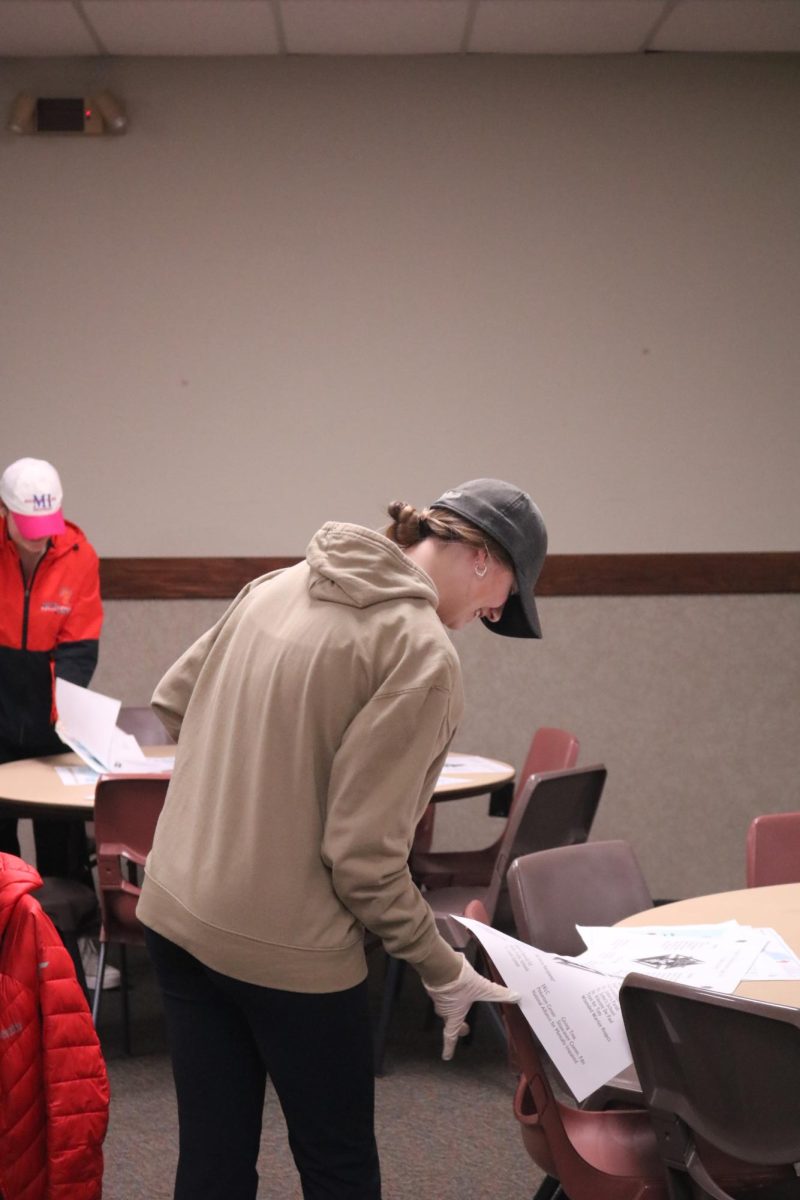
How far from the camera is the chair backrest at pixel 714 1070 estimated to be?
1.42m

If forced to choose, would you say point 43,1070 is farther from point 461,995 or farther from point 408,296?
point 408,296

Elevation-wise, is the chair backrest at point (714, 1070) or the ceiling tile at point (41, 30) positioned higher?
the ceiling tile at point (41, 30)

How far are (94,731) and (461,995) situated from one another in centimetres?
223

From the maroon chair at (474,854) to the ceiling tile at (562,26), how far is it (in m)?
2.86

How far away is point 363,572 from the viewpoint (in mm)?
1502

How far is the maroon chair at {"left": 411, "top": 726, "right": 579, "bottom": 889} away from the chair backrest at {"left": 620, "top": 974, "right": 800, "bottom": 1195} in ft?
6.58

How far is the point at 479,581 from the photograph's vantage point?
5.49 ft

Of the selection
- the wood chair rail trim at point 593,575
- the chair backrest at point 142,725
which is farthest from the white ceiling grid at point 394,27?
the chair backrest at point 142,725

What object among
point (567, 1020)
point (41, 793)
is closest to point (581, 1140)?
point (567, 1020)

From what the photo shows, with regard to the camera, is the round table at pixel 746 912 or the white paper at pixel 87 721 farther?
the white paper at pixel 87 721

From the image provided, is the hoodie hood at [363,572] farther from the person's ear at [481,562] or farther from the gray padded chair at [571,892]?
the gray padded chair at [571,892]

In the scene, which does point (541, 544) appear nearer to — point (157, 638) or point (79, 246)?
point (157, 638)

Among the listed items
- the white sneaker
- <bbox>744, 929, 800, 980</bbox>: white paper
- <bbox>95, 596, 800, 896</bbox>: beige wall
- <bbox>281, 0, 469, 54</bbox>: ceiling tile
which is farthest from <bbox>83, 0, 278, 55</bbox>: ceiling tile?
<bbox>744, 929, 800, 980</bbox>: white paper

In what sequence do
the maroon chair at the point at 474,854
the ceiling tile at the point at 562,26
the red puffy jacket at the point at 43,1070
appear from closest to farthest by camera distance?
the red puffy jacket at the point at 43,1070, the maroon chair at the point at 474,854, the ceiling tile at the point at 562,26
